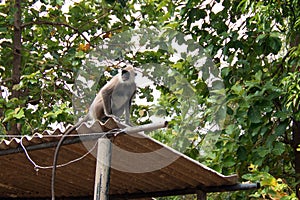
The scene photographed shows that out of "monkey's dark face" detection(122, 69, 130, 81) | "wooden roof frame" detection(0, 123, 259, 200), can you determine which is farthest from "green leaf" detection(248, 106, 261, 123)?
"monkey's dark face" detection(122, 69, 130, 81)

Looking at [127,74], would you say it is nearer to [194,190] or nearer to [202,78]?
[194,190]

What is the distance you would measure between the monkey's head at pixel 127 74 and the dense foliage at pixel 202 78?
0.18 m

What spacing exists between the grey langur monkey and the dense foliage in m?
0.15

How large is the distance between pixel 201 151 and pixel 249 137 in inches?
20.9

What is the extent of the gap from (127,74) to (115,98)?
24 centimetres

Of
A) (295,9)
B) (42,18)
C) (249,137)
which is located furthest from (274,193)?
(42,18)

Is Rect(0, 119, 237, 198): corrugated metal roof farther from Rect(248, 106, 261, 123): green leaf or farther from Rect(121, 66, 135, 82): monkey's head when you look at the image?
Rect(248, 106, 261, 123): green leaf

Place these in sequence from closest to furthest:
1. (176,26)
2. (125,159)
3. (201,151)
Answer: (125,159), (201,151), (176,26)

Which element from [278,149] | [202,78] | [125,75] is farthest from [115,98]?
[278,149]

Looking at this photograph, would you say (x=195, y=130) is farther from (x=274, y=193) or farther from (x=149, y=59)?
(x=149, y=59)

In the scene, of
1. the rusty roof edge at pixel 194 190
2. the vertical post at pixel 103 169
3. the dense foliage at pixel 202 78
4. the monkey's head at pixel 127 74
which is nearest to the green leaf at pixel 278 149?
the dense foliage at pixel 202 78

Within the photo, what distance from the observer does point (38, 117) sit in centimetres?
697

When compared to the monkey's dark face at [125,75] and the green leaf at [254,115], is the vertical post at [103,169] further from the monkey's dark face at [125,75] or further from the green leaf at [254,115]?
the green leaf at [254,115]

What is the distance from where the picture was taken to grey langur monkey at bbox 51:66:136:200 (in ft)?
12.4
